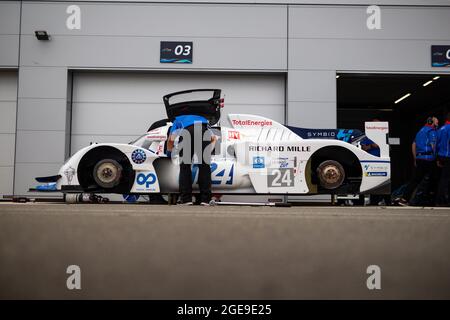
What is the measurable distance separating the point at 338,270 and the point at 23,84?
10096 millimetres

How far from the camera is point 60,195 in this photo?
34.3ft

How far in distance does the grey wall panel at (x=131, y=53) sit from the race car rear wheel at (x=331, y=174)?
3.79 meters

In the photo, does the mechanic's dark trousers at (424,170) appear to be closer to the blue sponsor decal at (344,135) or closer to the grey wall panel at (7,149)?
the blue sponsor decal at (344,135)

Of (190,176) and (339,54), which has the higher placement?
(339,54)

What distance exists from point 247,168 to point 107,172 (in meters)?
2.13

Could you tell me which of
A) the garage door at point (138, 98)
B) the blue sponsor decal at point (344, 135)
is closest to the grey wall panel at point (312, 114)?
the garage door at point (138, 98)

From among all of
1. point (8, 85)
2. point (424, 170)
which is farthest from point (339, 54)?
point (8, 85)

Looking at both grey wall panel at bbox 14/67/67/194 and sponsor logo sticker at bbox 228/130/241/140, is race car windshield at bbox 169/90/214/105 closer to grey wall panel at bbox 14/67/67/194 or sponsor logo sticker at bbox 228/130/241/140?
sponsor logo sticker at bbox 228/130/241/140

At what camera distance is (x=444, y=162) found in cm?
797

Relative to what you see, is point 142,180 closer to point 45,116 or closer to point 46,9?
point 45,116

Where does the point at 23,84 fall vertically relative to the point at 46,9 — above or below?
below

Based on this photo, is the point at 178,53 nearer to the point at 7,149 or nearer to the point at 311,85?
the point at 311,85

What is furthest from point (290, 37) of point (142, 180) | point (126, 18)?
point (142, 180)
